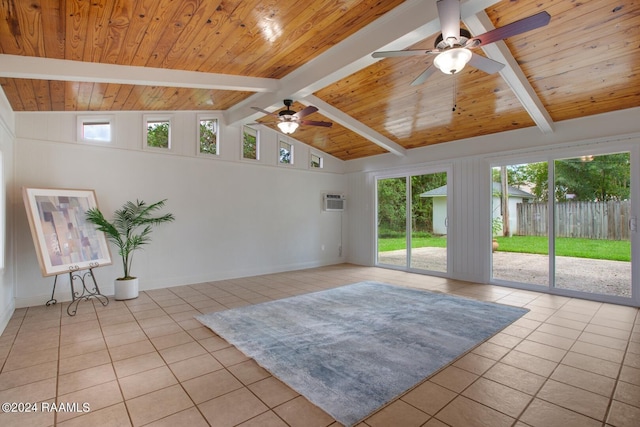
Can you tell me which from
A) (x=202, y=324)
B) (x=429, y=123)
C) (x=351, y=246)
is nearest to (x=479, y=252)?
(x=429, y=123)

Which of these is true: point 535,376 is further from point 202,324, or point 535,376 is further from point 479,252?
point 479,252

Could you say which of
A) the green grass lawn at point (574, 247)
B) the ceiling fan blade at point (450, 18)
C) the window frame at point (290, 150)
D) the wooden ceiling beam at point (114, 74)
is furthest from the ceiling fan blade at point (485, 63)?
the window frame at point (290, 150)

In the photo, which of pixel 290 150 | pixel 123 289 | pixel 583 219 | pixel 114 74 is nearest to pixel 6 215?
pixel 123 289

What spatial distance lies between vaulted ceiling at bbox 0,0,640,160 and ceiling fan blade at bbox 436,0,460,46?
0.38 m

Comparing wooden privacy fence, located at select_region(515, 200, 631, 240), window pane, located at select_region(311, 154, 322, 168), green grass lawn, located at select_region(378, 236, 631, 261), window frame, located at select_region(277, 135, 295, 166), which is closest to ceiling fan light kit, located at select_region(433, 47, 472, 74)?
wooden privacy fence, located at select_region(515, 200, 631, 240)

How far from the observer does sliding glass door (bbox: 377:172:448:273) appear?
6.52 metres

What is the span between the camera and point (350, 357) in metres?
2.78

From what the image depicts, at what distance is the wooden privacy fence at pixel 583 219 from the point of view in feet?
14.8

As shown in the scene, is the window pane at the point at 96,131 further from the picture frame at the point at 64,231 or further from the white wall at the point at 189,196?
Answer: the picture frame at the point at 64,231

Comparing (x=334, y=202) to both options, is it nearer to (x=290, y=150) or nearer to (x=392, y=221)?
(x=392, y=221)

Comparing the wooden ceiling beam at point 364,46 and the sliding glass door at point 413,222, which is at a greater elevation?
the wooden ceiling beam at point 364,46

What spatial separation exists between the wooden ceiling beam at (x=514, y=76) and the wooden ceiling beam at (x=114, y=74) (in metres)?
2.72

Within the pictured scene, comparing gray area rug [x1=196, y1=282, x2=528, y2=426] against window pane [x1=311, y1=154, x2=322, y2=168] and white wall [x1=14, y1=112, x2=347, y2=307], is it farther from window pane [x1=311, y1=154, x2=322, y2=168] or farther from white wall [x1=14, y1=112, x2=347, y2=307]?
window pane [x1=311, y1=154, x2=322, y2=168]

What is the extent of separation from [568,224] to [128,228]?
6.78 metres
